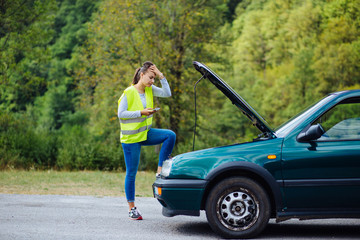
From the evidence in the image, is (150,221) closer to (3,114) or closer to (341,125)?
(341,125)

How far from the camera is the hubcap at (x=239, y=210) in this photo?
546 cm

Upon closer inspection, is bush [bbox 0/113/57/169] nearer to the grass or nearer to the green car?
the grass

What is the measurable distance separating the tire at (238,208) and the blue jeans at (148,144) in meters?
1.30

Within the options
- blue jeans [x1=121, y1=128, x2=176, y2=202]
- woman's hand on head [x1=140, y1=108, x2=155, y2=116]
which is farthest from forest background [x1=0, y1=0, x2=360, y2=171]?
woman's hand on head [x1=140, y1=108, x2=155, y2=116]

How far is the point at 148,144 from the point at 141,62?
19748 millimetres

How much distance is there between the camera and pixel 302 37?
170 ft

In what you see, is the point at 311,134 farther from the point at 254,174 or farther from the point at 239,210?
the point at 239,210

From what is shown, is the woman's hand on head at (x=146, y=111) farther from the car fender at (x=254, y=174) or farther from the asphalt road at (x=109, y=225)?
the asphalt road at (x=109, y=225)

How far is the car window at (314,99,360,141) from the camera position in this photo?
5.54 meters

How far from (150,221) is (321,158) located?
2526mm

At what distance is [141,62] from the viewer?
2606 centimetres

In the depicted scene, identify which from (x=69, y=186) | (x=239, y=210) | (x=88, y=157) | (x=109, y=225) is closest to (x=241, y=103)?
Result: (x=239, y=210)

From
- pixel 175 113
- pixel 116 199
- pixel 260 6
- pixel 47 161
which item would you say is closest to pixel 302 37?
pixel 260 6

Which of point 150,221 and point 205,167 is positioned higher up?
point 205,167
